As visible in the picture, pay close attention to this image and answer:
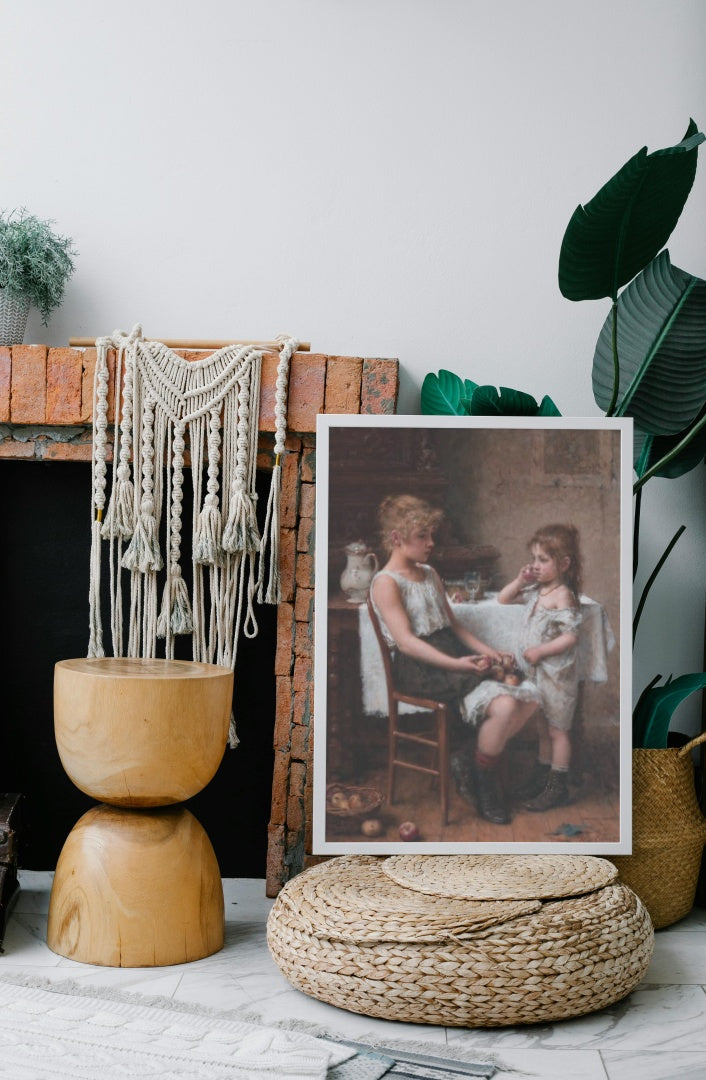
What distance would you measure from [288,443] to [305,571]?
0.29m

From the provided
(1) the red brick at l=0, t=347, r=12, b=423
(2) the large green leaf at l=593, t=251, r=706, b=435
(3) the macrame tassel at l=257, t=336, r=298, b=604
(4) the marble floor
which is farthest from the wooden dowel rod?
(4) the marble floor

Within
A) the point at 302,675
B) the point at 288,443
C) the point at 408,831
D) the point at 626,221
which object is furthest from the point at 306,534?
the point at 626,221

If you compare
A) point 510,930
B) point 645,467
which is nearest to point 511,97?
point 645,467

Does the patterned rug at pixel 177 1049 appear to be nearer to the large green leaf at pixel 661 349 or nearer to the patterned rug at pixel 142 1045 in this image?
the patterned rug at pixel 142 1045

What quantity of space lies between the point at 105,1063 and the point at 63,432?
1306 mm

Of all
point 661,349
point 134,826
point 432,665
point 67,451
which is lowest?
point 134,826

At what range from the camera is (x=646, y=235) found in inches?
77.4

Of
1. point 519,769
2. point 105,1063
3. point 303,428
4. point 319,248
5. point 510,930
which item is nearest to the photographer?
point 105,1063

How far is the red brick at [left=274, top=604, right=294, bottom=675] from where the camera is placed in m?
2.18

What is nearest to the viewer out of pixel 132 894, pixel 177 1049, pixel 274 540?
pixel 177 1049

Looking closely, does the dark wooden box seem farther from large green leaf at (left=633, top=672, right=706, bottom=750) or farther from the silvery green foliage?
large green leaf at (left=633, top=672, right=706, bottom=750)

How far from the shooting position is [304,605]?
218 centimetres

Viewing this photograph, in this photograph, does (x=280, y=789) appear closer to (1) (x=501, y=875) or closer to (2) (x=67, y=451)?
(1) (x=501, y=875)

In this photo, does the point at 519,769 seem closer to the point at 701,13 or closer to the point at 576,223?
the point at 576,223
